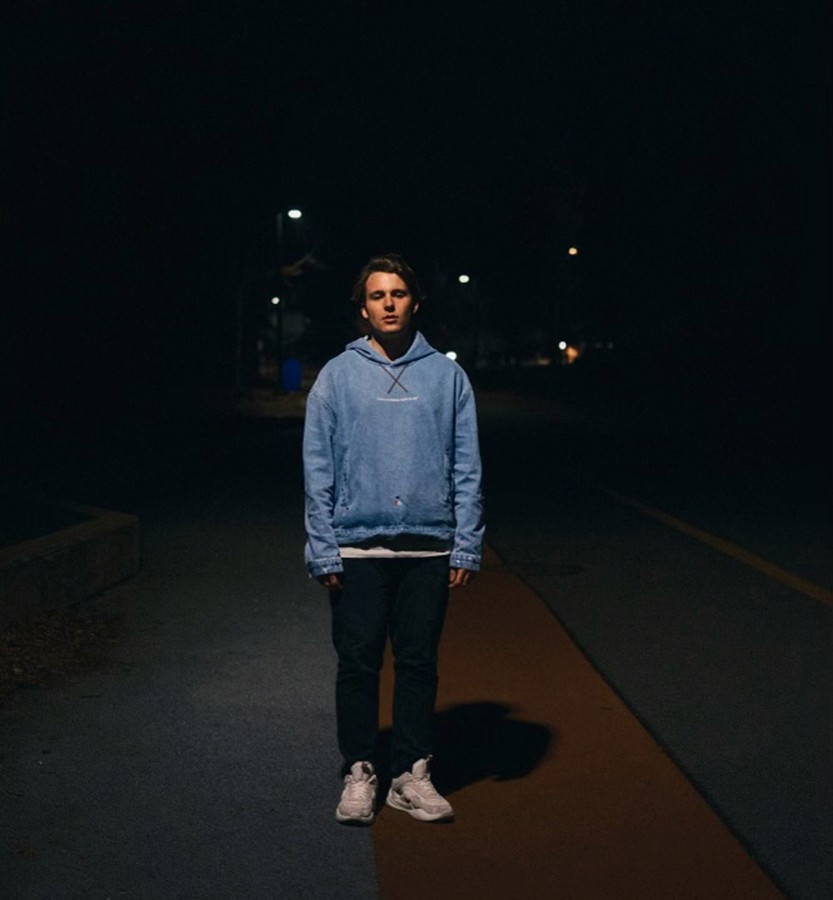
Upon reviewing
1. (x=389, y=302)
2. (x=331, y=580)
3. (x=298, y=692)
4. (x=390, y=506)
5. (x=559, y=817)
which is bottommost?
(x=298, y=692)

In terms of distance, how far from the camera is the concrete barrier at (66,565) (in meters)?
8.30

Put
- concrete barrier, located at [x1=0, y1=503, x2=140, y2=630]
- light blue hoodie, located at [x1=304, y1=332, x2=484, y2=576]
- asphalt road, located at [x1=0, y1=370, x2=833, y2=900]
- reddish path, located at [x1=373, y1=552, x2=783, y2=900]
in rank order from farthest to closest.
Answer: concrete barrier, located at [x1=0, y1=503, x2=140, y2=630]
light blue hoodie, located at [x1=304, y1=332, x2=484, y2=576]
asphalt road, located at [x1=0, y1=370, x2=833, y2=900]
reddish path, located at [x1=373, y1=552, x2=783, y2=900]

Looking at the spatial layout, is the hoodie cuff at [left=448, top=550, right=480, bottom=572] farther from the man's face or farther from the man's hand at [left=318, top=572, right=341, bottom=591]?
the man's face

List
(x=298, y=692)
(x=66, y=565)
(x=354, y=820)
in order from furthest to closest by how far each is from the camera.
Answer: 1. (x=66, y=565)
2. (x=298, y=692)
3. (x=354, y=820)

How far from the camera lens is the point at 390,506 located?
498 cm

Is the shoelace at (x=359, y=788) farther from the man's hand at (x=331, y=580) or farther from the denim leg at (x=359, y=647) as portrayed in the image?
the man's hand at (x=331, y=580)

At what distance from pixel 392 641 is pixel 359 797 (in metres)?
0.52

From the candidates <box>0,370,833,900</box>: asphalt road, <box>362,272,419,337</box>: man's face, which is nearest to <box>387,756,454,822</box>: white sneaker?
<box>0,370,833,900</box>: asphalt road

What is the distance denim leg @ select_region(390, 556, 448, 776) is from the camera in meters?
5.06

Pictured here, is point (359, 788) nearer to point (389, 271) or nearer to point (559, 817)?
point (559, 817)

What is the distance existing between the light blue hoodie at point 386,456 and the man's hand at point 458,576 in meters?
0.03

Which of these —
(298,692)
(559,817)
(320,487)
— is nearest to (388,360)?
(320,487)

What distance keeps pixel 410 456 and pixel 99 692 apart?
2.68m

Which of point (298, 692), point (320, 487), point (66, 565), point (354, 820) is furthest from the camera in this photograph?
point (66, 565)
